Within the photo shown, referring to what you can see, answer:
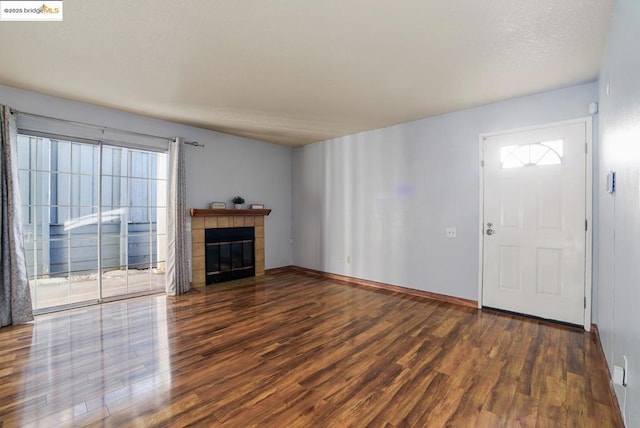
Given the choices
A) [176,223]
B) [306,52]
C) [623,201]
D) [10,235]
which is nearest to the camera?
[623,201]

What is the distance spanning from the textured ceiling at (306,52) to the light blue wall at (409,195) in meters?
0.29

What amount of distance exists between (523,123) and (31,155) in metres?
6.07

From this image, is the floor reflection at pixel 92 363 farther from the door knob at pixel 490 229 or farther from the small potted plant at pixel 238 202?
the door knob at pixel 490 229

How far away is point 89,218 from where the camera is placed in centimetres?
404

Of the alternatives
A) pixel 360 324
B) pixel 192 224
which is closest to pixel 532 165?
pixel 360 324

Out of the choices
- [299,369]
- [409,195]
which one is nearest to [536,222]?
[409,195]

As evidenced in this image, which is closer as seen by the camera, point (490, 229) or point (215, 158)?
point (490, 229)

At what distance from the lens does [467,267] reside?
388cm

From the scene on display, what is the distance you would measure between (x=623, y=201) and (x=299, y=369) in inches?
96.0

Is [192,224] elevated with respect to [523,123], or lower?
lower

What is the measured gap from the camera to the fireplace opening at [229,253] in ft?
16.4

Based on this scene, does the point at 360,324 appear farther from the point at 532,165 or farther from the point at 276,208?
the point at 276,208

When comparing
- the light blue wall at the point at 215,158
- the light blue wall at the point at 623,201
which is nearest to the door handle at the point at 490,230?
the light blue wall at the point at 623,201

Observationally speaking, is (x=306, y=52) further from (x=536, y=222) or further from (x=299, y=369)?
(x=536, y=222)
